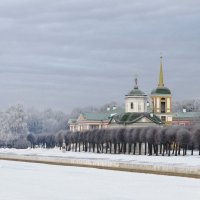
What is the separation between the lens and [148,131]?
134875 millimetres

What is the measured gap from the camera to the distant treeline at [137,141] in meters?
122

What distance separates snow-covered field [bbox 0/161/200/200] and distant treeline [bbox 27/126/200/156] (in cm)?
5024

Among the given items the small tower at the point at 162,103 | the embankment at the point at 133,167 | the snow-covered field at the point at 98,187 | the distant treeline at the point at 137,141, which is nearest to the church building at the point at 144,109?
the small tower at the point at 162,103

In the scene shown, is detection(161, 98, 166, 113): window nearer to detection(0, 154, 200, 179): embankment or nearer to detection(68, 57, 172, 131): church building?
detection(68, 57, 172, 131): church building

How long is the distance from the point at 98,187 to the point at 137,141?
80.6 metres

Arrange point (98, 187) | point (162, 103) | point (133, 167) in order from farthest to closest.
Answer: point (162, 103), point (133, 167), point (98, 187)

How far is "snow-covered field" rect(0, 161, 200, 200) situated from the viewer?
1980 inches

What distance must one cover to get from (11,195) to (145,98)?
433 feet

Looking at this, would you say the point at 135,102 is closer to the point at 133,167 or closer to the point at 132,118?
the point at 132,118

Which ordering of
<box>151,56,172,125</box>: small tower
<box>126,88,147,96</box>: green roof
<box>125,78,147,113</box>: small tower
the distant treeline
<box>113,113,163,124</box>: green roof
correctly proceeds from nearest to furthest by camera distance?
the distant treeline, <box>113,113,163,124</box>: green roof, <box>125,78,147,113</box>: small tower, <box>126,88,147,96</box>: green roof, <box>151,56,172,125</box>: small tower

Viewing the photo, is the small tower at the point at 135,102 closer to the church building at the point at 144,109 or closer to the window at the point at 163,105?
the church building at the point at 144,109

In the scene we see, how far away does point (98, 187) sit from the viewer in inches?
2265

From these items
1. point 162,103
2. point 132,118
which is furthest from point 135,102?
point 162,103

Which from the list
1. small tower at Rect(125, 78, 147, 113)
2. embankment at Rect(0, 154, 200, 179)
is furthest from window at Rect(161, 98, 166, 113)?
embankment at Rect(0, 154, 200, 179)
